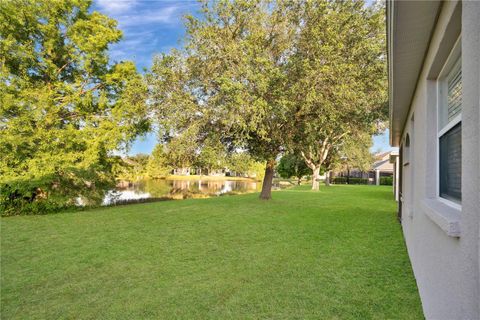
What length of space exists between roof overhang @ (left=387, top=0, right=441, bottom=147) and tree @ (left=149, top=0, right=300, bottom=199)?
20.4 feet

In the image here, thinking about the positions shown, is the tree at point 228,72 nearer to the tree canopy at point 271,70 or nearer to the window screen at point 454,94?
the tree canopy at point 271,70

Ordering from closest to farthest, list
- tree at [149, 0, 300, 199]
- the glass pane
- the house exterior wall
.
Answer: the house exterior wall, the glass pane, tree at [149, 0, 300, 199]

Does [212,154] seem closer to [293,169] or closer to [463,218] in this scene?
[463,218]

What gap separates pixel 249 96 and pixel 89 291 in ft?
26.3

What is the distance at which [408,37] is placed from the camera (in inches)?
119

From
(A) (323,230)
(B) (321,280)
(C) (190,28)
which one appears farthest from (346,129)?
(B) (321,280)

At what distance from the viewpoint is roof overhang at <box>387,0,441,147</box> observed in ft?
8.05

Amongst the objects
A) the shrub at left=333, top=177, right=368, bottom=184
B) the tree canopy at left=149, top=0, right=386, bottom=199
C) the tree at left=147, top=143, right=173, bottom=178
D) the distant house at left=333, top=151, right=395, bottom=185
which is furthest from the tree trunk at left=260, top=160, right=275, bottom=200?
the shrub at left=333, top=177, right=368, bottom=184

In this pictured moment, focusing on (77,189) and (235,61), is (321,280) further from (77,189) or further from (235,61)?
(77,189)

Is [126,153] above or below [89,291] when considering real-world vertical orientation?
above

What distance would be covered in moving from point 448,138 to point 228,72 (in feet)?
29.9

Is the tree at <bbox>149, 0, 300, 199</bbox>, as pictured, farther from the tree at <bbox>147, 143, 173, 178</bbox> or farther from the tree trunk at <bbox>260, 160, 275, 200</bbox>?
the tree trunk at <bbox>260, 160, 275, 200</bbox>

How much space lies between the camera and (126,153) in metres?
14.5

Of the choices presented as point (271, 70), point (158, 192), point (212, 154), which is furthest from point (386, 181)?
point (271, 70)
